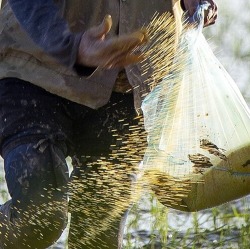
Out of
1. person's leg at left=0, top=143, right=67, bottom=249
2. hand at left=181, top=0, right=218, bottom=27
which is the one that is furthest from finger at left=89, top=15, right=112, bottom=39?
hand at left=181, top=0, right=218, bottom=27

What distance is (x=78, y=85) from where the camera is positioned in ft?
15.0

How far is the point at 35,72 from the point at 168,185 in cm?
70

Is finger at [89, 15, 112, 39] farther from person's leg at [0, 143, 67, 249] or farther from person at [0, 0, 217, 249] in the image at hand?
person's leg at [0, 143, 67, 249]

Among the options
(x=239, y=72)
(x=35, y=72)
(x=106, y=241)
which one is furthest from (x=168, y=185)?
(x=239, y=72)

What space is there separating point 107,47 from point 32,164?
0.80m

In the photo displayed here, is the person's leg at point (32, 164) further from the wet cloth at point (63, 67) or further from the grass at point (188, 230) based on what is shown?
the grass at point (188, 230)

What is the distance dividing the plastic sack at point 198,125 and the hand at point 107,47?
87cm

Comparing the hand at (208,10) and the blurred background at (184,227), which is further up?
the hand at (208,10)

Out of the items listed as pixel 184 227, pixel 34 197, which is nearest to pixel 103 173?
pixel 34 197

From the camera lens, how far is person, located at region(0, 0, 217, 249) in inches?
174

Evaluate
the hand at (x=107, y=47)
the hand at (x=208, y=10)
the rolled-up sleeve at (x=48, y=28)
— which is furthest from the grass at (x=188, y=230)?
the hand at (x=107, y=47)

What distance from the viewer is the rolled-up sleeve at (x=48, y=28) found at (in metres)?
3.96

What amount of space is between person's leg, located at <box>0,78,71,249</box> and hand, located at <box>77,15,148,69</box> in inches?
25.4

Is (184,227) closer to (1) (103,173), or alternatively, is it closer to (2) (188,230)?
(2) (188,230)
